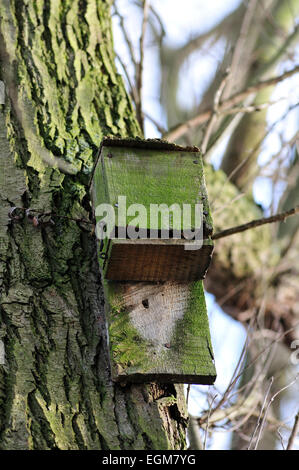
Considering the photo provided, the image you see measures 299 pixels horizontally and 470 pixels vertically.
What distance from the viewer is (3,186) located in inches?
61.9

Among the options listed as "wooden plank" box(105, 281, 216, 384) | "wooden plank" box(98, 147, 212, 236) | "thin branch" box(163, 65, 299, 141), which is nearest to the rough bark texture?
"wooden plank" box(105, 281, 216, 384)

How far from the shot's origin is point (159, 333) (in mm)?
1347

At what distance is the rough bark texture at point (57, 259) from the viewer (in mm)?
1230

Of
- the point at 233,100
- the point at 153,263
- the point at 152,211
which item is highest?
the point at 233,100

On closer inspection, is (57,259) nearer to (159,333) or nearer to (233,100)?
(159,333)

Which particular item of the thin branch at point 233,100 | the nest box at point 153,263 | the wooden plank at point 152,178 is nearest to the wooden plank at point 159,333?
the nest box at point 153,263

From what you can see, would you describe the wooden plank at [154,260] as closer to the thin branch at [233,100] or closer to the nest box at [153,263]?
the nest box at [153,263]

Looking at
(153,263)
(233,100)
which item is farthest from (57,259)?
(233,100)

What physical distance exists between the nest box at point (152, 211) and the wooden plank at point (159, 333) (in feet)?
0.12

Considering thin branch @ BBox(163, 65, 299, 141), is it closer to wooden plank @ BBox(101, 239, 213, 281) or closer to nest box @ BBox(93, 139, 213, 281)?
nest box @ BBox(93, 139, 213, 281)

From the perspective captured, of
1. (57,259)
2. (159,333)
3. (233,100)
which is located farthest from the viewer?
(233,100)

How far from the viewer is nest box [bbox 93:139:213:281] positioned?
1316 mm

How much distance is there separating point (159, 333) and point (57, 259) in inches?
12.3
